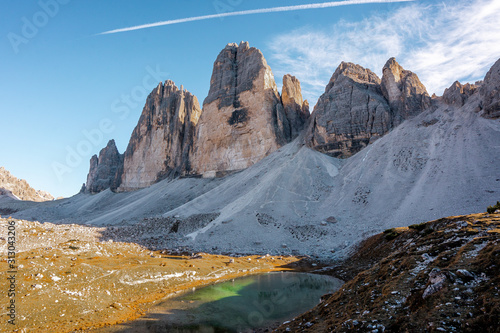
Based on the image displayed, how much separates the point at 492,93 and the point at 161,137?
290ft

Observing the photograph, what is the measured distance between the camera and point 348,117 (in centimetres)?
5862

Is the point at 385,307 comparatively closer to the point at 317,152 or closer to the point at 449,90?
the point at 317,152

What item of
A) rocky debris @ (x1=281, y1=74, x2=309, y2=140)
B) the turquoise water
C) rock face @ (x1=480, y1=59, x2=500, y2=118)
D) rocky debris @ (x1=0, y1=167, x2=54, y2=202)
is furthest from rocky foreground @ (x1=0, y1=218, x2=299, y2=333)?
rocky debris @ (x1=0, y1=167, x2=54, y2=202)

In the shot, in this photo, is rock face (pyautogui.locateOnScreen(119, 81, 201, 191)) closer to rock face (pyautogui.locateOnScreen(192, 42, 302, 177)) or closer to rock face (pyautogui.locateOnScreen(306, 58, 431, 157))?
rock face (pyautogui.locateOnScreen(192, 42, 302, 177))

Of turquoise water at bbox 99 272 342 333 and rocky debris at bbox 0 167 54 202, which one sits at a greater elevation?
rocky debris at bbox 0 167 54 202

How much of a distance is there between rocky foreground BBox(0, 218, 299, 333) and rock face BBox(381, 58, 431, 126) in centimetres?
4587

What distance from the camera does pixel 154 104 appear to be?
340 ft

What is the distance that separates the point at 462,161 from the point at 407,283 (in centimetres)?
3930

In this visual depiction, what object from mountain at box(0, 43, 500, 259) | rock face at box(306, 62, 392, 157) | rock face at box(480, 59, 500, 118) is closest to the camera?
mountain at box(0, 43, 500, 259)

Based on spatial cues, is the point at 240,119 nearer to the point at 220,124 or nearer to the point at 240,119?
the point at 240,119

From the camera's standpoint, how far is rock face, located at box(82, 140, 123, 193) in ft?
393

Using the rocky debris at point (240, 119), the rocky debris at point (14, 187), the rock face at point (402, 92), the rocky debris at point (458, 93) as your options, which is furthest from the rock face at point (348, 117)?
the rocky debris at point (14, 187)

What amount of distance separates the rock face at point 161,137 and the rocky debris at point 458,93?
65.3 metres

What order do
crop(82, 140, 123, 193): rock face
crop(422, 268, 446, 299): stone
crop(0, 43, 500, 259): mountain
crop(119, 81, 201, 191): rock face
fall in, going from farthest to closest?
crop(82, 140, 123, 193): rock face
crop(119, 81, 201, 191): rock face
crop(0, 43, 500, 259): mountain
crop(422, 268, 446, 299): stone
